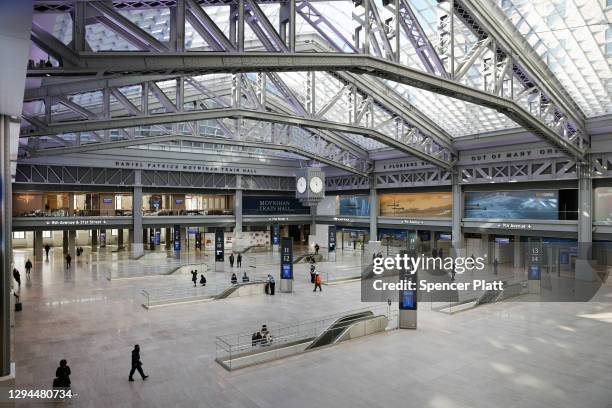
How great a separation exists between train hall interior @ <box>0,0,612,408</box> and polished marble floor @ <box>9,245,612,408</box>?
110 mm

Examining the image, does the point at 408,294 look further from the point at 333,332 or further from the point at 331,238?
the point at 331,238

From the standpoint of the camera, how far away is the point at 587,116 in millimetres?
26219

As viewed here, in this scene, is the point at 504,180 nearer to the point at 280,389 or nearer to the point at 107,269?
the point at 280,389

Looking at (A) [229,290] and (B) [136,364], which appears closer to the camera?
(B) [136,364]

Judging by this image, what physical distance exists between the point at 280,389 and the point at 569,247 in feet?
93.4

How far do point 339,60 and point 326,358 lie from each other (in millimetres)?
9624

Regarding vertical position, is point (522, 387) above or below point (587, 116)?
below

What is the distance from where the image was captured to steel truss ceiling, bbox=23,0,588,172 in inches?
369

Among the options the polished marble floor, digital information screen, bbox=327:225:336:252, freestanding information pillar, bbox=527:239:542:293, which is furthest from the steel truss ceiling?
digital information screen, bbox=327:225:336:252

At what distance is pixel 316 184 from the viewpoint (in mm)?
31984

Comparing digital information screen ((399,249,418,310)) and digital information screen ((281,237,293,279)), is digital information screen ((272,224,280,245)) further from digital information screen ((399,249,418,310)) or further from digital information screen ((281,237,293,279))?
digital information screen ((399,249,418,310))

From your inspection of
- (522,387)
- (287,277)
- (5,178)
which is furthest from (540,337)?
(5,178)

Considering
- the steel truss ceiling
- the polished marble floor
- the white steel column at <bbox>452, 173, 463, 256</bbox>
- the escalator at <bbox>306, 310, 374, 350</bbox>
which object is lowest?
the polished marble floor

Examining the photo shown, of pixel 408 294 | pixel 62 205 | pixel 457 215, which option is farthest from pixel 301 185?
pixel 62 205
